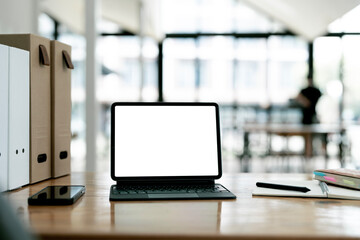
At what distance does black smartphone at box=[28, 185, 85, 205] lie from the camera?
2.96 ft

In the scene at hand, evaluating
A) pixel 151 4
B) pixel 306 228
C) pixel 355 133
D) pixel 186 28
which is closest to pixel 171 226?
pixel 306 228

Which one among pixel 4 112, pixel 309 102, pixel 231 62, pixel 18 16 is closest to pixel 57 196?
pixel 4 112

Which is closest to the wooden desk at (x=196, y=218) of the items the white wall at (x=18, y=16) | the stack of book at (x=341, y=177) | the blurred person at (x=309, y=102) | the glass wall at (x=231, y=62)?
the stack of book at (x=341, y=177)

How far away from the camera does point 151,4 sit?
6.09 m

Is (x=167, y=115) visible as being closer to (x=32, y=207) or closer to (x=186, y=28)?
(x=32, y=207)

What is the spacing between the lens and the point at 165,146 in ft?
3.79

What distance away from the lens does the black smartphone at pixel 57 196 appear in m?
0.90

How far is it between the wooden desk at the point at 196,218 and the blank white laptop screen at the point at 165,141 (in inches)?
5.4

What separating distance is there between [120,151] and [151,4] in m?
5.36

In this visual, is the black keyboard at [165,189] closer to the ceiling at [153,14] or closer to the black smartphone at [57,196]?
the black smartphone at [57,196]

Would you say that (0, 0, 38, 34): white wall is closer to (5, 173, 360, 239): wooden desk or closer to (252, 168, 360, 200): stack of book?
(5, 173, 360, 239): wooden desk

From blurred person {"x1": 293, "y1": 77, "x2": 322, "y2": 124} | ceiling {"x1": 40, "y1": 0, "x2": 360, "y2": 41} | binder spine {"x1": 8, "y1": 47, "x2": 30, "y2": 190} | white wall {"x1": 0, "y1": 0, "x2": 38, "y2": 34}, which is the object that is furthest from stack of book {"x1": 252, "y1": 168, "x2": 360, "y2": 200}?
blurred person {"x1": 293, "y1": 77, "x2": 322, "y2": 124}

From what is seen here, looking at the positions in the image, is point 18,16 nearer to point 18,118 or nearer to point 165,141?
point 18,118

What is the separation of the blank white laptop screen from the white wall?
3.55 feet
